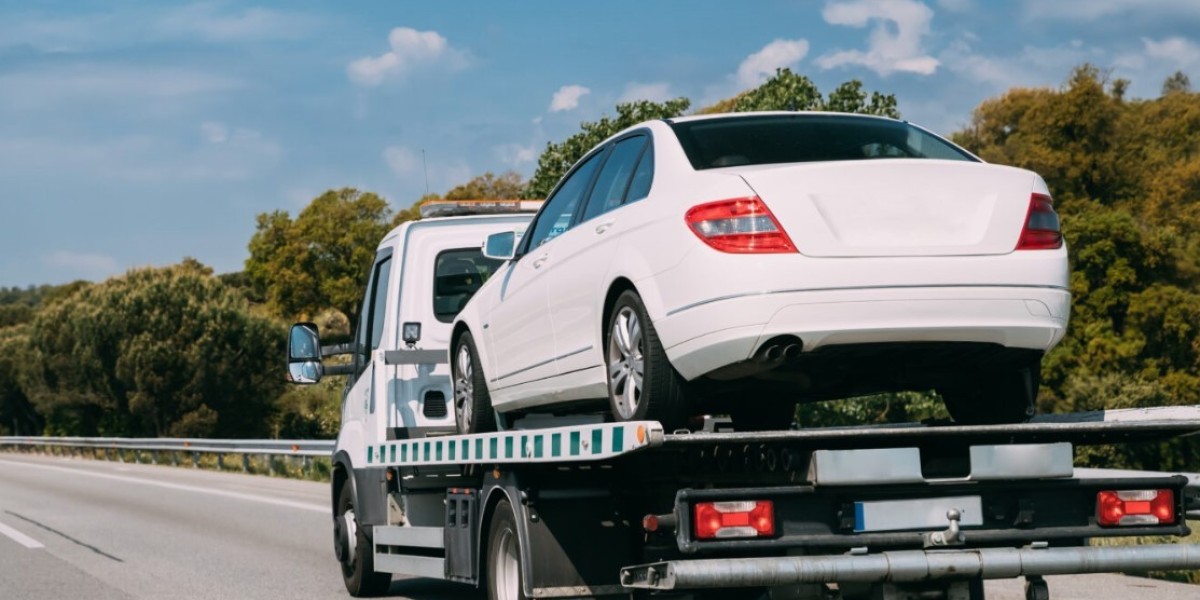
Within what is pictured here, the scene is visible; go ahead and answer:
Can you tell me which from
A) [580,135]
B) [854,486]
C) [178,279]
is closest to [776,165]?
[854,486]

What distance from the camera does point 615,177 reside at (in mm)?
7316

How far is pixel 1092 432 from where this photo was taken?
609 cm

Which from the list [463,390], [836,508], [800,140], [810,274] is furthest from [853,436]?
[463,390]

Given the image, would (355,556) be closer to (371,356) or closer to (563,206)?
(371,356)

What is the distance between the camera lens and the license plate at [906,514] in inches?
223

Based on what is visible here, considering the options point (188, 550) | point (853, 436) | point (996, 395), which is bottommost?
point (188, 550)

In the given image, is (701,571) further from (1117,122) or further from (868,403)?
(1117,122)

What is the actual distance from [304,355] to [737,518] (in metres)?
5.66

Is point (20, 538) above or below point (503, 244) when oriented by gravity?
below

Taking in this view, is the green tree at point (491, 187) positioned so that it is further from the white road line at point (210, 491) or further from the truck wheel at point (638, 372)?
the truck wheel at point (638, 372)

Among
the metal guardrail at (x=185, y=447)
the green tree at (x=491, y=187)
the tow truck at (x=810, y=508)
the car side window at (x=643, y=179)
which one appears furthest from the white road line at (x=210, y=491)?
the green tree at (x=491, y=187)

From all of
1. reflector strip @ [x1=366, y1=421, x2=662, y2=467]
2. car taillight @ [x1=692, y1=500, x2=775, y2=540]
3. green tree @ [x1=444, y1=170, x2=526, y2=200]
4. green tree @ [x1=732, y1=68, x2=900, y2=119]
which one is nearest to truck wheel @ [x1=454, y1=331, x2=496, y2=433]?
reflector strip @ [x1=366, y1=421, x2=662, y2=467]

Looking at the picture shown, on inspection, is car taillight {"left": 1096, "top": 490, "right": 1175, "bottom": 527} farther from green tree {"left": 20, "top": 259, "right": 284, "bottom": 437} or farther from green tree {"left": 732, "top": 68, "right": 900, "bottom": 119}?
green tree {"left": 20, "top": 259, "right": 284, "bottom": 437}

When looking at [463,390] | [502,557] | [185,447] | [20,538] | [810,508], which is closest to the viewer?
[810,508]
